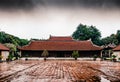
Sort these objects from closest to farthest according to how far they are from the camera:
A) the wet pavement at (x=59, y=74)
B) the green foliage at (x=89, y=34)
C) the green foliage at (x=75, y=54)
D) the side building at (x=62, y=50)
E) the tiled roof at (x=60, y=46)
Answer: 1. the wet pavement at (x=59, y=74)
2. the green foliage at (x=75, y=54)
3. the side building at (x=62, y=50)
4. the tiled roof at (x=60, y=46)
5. the green foliage at (x=89, y=34)

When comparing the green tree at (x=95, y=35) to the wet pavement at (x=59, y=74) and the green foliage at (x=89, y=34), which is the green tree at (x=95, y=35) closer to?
the green foliage at (x=89, y=34)

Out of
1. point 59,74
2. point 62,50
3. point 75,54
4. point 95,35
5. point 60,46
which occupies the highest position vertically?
point 95,35

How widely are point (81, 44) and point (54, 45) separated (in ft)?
19.7

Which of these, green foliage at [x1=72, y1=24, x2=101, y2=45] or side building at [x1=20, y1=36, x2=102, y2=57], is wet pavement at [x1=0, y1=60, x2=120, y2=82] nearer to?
side building at [x1=20, y1=36, x2=102, y2=57]

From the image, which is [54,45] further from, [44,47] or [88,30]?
[88,30]

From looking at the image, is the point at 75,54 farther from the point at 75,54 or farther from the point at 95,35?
the point at 95,35

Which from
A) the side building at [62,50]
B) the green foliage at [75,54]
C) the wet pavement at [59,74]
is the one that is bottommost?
the wet pavement at [59,74]

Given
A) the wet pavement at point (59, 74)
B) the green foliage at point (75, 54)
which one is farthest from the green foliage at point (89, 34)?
the wet pavement at point (59, 74)

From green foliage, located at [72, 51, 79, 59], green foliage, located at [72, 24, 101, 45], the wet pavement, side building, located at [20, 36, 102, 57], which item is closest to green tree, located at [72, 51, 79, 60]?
green foliage, located at [72, 51, 79, 59]

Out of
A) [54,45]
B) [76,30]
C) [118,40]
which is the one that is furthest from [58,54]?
[76,30]

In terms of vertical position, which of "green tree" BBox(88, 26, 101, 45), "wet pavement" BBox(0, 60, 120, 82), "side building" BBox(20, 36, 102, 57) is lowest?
"wet pavement" BBox(0, 60, 120, 82)

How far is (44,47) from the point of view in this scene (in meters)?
49.9

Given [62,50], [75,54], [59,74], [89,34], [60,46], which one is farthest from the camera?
[89,34]

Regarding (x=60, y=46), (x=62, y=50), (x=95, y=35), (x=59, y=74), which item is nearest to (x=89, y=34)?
(x=95, y=35)
